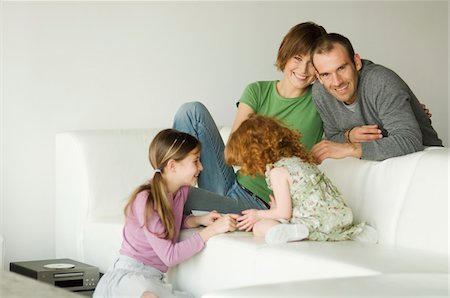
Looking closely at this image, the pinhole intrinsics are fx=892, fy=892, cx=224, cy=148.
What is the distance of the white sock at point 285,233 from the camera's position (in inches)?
124

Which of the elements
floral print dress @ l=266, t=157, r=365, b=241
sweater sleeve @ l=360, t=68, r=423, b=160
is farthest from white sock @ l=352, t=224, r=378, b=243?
sweater sleeve @ l=360, t=68, r=423, b=160

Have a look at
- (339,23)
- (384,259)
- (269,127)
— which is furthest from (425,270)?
(339,23)

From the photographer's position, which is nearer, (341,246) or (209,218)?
(341,246)

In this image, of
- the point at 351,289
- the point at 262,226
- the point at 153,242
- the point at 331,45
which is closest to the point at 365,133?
the point at 331,45

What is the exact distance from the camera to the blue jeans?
3791 millimetres

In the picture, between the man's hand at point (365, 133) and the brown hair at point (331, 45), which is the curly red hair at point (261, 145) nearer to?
the man's hand at point (365, 133)

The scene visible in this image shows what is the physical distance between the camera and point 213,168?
397 cm

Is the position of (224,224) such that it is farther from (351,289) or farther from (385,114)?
(351,289)

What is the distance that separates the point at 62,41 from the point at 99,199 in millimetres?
1012

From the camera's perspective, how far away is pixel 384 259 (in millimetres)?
2766

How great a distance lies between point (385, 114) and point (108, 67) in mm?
2062

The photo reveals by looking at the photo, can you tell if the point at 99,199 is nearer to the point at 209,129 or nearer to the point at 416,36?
the point at 209,129

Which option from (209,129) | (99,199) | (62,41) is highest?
(62,41)

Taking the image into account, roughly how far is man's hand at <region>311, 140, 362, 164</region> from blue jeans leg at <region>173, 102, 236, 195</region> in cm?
52
